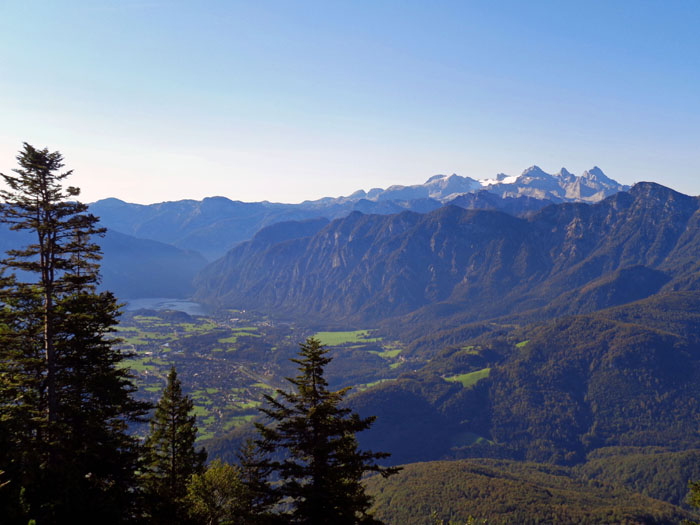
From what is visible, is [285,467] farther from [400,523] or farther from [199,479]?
[400,523]

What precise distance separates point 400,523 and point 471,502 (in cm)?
2634

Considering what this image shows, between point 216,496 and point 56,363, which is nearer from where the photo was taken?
point 56,363

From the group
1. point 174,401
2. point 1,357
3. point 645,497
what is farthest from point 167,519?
point 645,497

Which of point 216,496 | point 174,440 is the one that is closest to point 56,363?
point 216,496

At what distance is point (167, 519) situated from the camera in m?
24.5

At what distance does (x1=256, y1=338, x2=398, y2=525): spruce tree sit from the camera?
2138 cm

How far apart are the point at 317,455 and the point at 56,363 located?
18.4 m

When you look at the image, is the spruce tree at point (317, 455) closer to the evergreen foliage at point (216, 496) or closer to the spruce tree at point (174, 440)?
the evergreen foliage at point (216, 496)

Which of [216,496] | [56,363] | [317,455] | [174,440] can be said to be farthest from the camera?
[174,440]

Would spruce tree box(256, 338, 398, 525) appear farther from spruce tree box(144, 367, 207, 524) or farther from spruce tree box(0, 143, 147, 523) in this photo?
spruce tree box(144, 367, 207, 524)

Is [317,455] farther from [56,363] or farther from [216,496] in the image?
[56,363]

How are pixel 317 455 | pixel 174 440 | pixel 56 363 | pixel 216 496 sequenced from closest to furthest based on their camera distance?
pixel 317 455 < pixel 56 363 < pixel 216 496 < pixel 174 440

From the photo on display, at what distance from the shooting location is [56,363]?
2767cm

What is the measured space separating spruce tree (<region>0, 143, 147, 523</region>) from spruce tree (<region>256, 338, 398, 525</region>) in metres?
8.87
